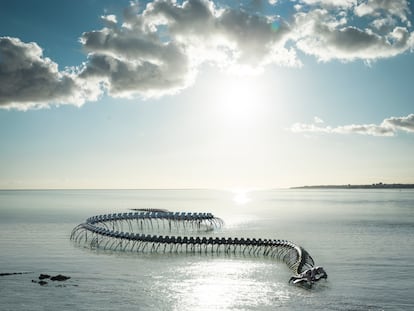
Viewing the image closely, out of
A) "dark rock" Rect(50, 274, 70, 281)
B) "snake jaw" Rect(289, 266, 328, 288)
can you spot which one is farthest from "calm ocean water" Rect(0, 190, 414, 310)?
"snake jaw" Rect(289, 266, 328, 288)

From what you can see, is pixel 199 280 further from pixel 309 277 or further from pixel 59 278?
pixel 59 278

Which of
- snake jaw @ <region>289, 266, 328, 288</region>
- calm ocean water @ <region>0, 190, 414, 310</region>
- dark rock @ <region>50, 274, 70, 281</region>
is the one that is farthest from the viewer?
dark rock @ <region>50, 274, 70, 281</region>

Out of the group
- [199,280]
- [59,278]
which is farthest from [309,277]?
[59,278]

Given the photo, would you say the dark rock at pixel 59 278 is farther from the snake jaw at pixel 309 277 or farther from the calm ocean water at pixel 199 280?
the snake jaw at pixel 309 277

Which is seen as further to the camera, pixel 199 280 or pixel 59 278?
pixel 199 280

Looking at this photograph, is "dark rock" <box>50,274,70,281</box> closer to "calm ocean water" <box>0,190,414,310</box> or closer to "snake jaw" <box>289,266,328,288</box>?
"calm ocean water" <box>0,190,414,310</box>

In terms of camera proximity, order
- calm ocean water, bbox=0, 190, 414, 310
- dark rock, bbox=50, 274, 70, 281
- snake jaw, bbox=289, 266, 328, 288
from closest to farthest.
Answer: calm ocean water, bbox=0, 190, 414, 310
snake jaw, bbox=289, 266, 328, 288
dark rock, bbox=50, 274, 70, 281

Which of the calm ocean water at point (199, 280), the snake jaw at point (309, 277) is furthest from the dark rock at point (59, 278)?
the snake jaw at point (309, 277)

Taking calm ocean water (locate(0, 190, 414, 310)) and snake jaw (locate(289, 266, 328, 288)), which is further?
snake jaw (locate(289, 266, 328, 288))

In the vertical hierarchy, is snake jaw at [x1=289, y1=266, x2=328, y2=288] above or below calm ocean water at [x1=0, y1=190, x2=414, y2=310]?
above
